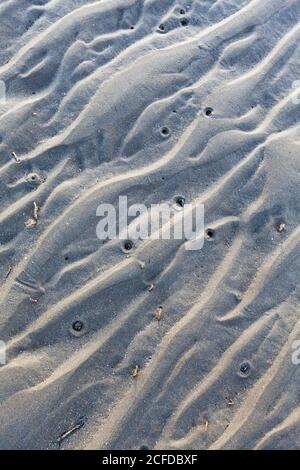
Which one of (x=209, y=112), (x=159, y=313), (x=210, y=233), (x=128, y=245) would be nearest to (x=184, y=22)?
(x=209, y=112)

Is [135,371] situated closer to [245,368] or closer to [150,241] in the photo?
[245,368]

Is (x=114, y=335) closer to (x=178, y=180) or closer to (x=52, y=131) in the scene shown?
(x=178, y=180)

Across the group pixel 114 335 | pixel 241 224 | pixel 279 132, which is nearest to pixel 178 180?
pixel 241 224

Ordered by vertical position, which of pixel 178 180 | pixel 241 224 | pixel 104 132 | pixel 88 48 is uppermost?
pixel 88 48

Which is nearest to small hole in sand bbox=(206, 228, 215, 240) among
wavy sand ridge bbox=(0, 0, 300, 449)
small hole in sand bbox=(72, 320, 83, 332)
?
wavy sand ridge bbox=(0, 0, 300, 449)

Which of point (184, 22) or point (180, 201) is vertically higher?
point (184, 22)
